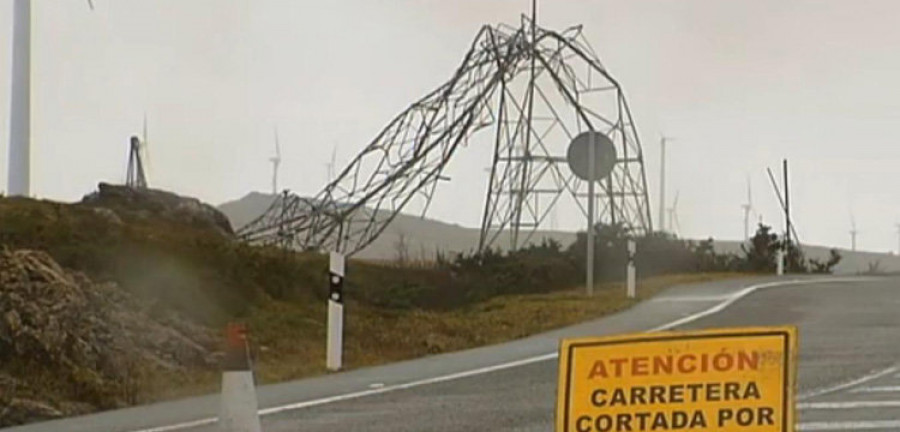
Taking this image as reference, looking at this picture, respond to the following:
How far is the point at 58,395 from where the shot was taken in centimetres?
1204

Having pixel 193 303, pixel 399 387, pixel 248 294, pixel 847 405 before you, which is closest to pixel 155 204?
pixel 248 294

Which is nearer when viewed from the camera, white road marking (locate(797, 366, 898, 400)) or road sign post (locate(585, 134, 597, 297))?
white road marking (locate(797, 366, 898, 400))

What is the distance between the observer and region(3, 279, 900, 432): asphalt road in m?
10.0

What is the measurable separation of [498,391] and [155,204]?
548 inches

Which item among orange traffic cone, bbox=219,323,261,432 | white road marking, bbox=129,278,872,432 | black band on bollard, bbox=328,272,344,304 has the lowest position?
white road marking, bbox=129,278,872,432

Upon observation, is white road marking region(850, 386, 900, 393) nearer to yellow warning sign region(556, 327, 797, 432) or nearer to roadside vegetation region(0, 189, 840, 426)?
roadside vegetation region(0, 189, 840, 426)

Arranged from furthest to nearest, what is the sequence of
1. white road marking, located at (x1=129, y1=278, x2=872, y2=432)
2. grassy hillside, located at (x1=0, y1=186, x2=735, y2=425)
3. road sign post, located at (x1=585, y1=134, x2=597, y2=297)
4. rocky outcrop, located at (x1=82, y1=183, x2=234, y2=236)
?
1. rocky outcrop, located at (x1=82, y1=183, x2=234, y2=236)
2. road sign post, located at (x1=585, y1=134, x2=597, y2=297)
3. grassy hillside, located at (x1=0, y1=186, x2=735, y2=425)
4. white road marking, located at (x1=129, y1=278, x2=872, y2=432)

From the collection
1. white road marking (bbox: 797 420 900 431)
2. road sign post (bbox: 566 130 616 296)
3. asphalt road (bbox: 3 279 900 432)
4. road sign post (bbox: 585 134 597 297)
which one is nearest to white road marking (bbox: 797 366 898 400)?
asphalt road (bbox: 3 279 900 432)

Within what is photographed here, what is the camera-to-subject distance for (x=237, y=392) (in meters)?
7.81

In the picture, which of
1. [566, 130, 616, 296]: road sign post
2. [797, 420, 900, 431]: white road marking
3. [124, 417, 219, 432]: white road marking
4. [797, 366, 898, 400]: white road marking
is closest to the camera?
[797, 420, 900, 431]: white road marking

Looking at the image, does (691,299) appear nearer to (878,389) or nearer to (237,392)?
(878,389)

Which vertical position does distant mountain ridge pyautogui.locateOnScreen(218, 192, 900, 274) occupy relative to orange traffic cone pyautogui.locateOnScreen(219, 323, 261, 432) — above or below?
above

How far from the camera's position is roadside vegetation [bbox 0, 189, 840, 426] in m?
13.4

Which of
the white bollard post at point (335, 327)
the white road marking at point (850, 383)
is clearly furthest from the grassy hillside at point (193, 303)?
the white road marking at point (850, 383)
